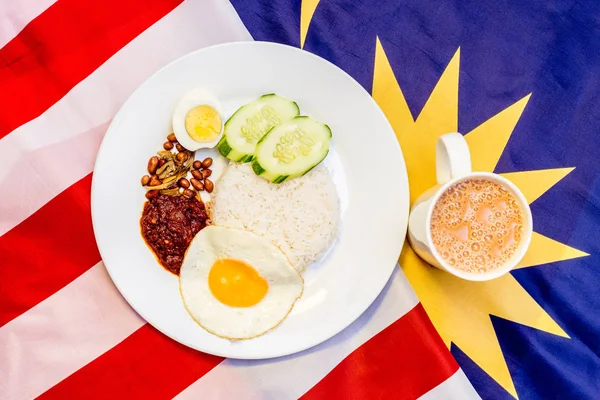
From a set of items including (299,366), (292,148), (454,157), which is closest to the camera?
(454,157)

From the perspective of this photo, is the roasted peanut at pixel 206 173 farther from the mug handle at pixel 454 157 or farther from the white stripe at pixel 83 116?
the mug handle at pixel 454 157

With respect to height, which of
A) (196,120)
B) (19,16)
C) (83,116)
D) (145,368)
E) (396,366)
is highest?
(19,16)

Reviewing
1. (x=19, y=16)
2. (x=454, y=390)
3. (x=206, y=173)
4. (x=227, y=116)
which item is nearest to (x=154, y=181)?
(x=206, y=173)

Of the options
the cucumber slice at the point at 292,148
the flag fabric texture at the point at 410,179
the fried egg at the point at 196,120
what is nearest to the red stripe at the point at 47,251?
the flag fabric texture at the point at 410,179

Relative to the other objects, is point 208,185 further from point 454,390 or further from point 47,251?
point 454,390

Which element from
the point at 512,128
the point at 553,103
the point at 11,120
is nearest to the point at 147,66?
the point at 11,120

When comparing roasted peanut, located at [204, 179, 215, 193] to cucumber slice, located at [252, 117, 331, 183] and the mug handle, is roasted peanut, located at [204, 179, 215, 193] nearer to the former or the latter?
cucumber slice, located at [252, 117, 331, 183]
